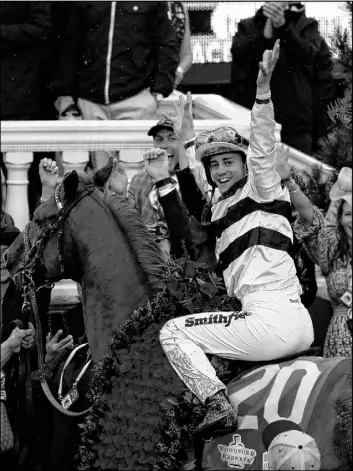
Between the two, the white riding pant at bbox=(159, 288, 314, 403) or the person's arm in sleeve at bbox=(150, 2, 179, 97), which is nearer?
the white riding pant at bbox=(159, 288, 314, 403)

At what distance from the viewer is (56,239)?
7395mm

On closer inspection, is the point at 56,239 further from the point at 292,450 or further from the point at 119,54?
the point at 119,54

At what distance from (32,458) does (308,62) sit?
176 inches

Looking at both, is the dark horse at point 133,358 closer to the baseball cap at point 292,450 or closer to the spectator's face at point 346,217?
the baseball cap at point 292,450

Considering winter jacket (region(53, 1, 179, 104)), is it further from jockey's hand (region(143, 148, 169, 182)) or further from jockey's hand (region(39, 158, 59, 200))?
jockey's hand (region(143, 148, 169, 182))

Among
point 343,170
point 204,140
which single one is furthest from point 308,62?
point 343,170

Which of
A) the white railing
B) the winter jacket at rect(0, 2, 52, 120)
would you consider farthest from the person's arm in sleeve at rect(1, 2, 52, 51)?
the white railing

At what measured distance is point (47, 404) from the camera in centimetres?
855

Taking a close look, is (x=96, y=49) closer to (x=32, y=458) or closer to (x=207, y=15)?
(x=207, y=15)

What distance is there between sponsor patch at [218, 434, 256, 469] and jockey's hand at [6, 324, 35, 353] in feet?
5.82

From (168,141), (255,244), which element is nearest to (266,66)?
(255,244)

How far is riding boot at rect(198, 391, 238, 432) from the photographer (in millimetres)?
6660

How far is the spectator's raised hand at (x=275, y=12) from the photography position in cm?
1070

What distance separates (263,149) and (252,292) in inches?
29.4
